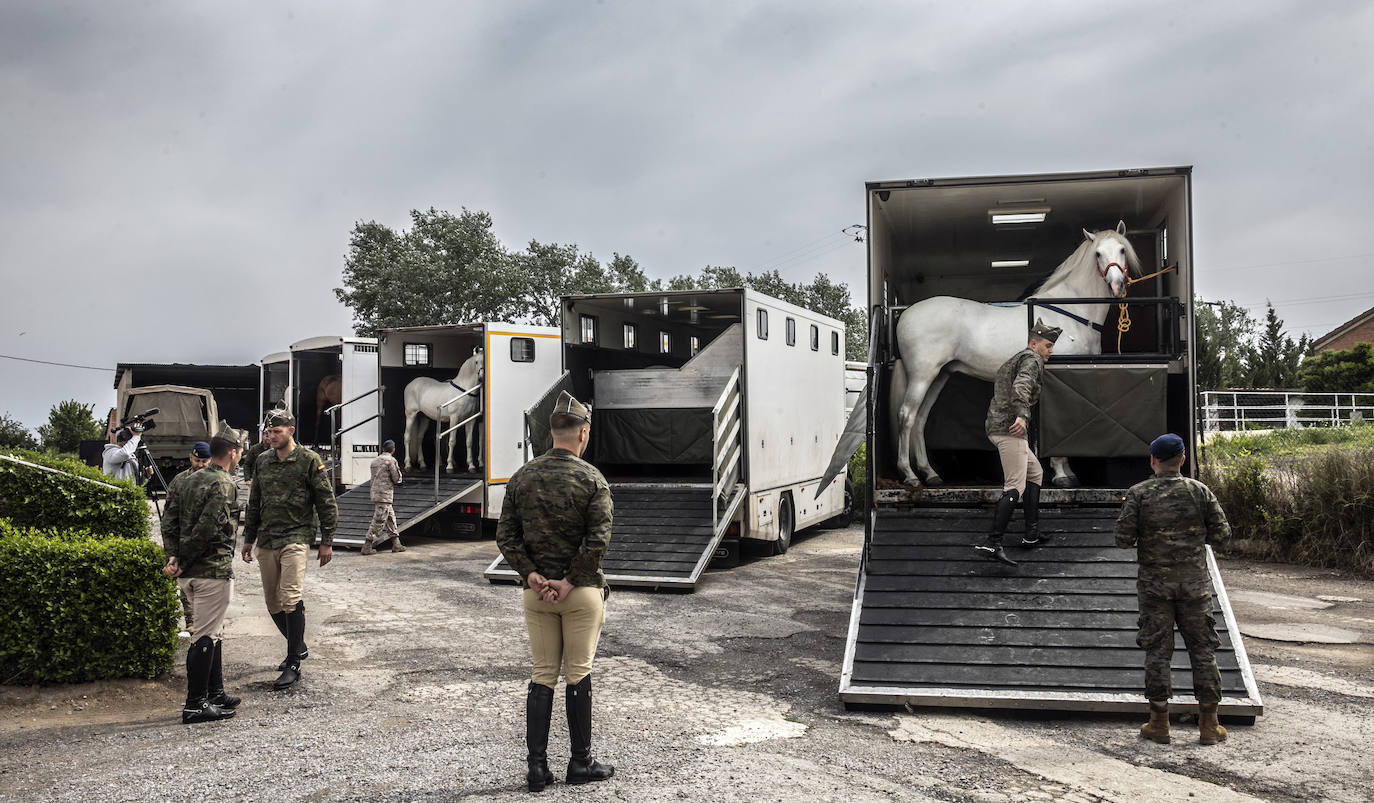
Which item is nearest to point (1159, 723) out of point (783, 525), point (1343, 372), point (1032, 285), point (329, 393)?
point (1032, 285)

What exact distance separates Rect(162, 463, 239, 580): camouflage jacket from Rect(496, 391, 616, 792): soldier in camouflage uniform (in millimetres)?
2231

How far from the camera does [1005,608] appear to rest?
635 centimetres

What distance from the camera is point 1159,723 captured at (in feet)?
16.9

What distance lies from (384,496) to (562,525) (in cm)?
976

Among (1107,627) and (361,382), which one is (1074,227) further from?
(361,382)

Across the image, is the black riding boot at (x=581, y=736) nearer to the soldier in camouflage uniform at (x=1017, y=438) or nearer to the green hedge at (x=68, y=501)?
the soldier in camouflage uniform at (x=1017, y=438)

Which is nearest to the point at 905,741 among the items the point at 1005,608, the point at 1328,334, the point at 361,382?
the point at 1005,608

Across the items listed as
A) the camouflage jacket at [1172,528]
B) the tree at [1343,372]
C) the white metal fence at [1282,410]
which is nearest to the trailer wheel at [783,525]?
the camouflage jacket at [1172,528]

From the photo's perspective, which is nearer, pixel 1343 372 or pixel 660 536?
pixel 660 536

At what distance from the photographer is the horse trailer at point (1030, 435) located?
5.84m

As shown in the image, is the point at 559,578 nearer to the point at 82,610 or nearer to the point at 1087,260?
the point at 82,610

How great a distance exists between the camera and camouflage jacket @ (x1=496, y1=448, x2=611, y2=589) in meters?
4.38

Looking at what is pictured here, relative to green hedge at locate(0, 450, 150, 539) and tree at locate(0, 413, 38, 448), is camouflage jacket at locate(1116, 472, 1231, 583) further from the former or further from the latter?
tree at locate(0, 413, 38, 448)

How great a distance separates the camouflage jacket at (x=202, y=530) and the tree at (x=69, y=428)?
1066 inches
